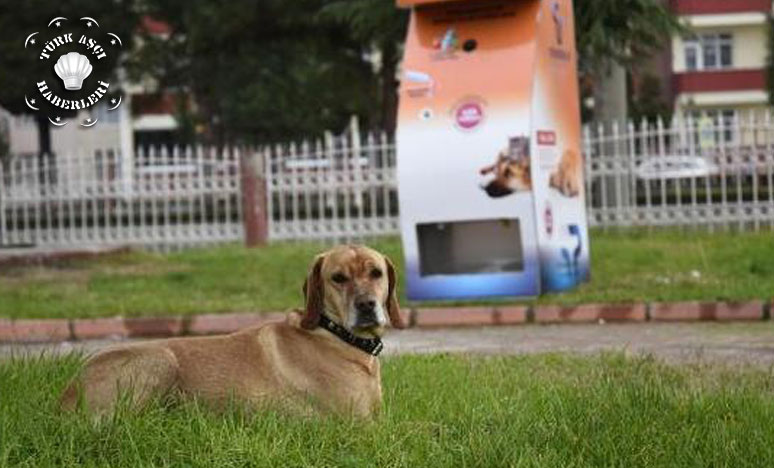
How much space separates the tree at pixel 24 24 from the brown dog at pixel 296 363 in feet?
53.2

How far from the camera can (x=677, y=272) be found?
11641 mm

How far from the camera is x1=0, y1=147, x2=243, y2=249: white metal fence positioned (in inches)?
701

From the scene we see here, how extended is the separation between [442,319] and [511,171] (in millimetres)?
1440

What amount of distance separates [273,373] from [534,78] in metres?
6.26

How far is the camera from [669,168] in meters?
16.2

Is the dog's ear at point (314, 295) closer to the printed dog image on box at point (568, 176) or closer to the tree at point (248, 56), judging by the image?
the printed dog image on box at point (568, 176)

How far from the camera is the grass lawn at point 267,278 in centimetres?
1038

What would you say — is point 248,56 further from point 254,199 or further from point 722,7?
point 722,7

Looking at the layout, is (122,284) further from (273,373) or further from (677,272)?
(273,373)

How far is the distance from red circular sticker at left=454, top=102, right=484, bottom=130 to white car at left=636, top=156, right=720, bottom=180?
628 centimetres

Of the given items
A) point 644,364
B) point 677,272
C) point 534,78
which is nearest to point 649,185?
point 677,272

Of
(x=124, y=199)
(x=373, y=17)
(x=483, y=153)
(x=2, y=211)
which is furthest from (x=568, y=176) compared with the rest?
(x=2, y=211)

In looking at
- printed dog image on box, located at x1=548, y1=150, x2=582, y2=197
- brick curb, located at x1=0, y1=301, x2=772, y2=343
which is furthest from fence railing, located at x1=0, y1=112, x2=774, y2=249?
brick curb, located at x1=0, y1=301, x2=772, y2=343

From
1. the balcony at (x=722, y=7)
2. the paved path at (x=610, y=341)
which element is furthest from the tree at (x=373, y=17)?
the balcony at (x=722, y=7)
